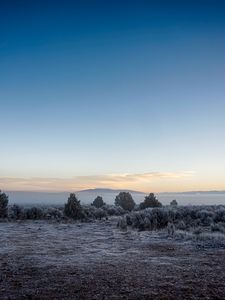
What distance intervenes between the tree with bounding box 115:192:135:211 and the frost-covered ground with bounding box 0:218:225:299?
25.7 meters

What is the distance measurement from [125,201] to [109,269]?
111 ft

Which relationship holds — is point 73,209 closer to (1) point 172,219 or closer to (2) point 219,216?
(1) point 172,219

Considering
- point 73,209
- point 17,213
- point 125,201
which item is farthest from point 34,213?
point 125,201

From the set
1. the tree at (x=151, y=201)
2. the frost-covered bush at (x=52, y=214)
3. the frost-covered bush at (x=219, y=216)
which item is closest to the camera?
the frost-covered bush at (x=219, y=216)

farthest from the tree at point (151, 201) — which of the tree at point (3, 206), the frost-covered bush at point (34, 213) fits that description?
the tree at point (3, 206)

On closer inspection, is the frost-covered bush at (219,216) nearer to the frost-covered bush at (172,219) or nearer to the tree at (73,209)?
the frost-covered bush at (172,219)

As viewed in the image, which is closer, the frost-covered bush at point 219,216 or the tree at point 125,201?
the frost-covered bush at point 219,216

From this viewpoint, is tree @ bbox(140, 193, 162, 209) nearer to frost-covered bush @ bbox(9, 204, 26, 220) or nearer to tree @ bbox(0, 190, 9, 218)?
frost-covered bush @ bbox(9, 204, 26, 220)

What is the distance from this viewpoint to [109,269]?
12.2m

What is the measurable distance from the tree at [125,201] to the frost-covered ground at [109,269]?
25.7 metres

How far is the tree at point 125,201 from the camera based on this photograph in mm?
45062

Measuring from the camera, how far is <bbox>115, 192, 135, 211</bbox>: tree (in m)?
45.1

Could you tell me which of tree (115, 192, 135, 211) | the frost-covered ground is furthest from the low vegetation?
the frost-covered ground

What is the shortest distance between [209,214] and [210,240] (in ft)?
40.2
